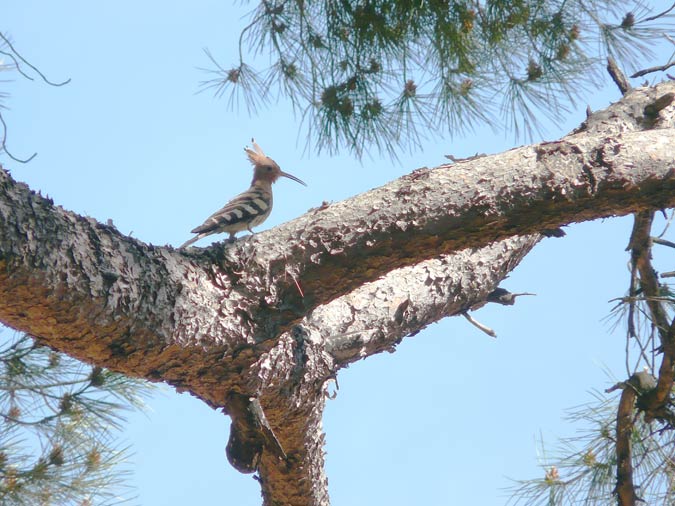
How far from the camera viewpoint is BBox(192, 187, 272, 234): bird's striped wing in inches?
85.4

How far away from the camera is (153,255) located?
1.51 metres

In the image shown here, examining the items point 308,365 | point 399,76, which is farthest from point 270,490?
point 399,76

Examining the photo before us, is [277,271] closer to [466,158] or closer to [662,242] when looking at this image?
[466,158]

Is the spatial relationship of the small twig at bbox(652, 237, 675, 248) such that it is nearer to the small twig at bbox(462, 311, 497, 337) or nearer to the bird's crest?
the small twig at bbox(462, 311, 497, 337)

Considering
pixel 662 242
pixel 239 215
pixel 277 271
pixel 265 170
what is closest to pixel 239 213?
pixel 239 215

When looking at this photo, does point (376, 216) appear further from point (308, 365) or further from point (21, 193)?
point (21, 193)

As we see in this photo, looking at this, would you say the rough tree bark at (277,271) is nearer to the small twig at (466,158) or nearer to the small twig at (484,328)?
the small twig at (466,158)

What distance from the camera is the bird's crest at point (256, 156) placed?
3.25 m

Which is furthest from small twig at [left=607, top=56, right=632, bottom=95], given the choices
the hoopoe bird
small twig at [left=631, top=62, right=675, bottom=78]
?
the hoopoe bird

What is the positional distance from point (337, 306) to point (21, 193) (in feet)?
3.25

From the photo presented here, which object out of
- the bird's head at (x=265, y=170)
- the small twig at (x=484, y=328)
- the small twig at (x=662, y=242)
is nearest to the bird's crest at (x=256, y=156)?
the bird's head at (x=265, y=170)

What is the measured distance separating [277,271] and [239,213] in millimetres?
602

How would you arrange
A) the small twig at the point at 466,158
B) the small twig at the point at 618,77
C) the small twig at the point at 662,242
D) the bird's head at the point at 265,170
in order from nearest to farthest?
the small twig at the point at 466,158 → the small twig at the point at 662,242 → the small twig at the point at 618,77 → the bird's head at the point at 265,170

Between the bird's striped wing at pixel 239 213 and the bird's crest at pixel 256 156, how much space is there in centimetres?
76
